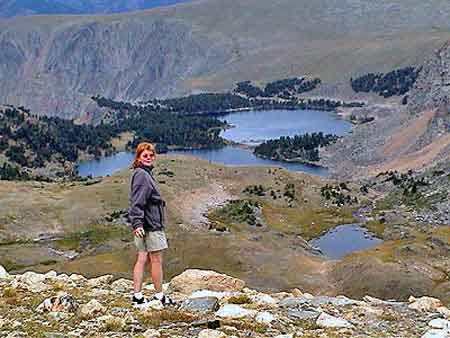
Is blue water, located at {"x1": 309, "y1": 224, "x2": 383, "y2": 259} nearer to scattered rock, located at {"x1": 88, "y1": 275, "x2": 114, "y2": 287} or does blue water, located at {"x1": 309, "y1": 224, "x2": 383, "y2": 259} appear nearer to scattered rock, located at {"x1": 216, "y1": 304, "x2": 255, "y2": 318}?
scattered rock, located at {"x1": 88, "y1": 275, "x2": 114, "y2": 287}

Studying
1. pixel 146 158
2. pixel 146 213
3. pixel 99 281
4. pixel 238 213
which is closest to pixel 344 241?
pixel 238 213

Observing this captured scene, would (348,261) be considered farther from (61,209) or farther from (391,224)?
(61,209)

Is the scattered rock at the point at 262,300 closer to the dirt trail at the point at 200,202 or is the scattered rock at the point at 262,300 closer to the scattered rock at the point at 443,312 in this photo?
the scattered rock at the point at 443,312

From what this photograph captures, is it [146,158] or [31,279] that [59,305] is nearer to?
[146,158]

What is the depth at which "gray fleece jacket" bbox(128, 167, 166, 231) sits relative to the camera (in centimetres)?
1930

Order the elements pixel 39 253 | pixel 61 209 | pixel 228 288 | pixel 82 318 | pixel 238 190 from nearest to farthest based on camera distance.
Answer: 1. pixel 82 318
2. pixel 228 288
3. pixel 39 253
4. pixel 61 209
5. pixel 238 190

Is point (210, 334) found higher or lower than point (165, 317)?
higher

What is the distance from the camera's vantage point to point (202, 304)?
19500 millimetres

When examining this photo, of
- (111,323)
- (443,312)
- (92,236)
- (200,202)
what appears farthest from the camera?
(200,202)

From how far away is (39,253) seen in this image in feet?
349

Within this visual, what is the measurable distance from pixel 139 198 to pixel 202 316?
340 cm

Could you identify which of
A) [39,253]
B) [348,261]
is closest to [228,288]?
[348,261]

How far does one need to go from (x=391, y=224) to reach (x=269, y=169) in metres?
55.9

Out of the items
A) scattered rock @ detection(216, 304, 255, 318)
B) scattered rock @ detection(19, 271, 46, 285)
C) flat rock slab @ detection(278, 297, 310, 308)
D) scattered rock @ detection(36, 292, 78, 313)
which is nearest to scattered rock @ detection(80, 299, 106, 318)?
scattered rock @ detection(36, 292, 78, 313)
